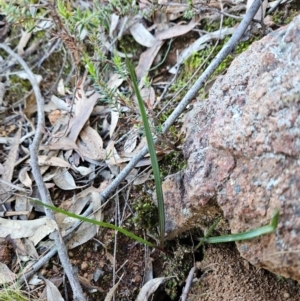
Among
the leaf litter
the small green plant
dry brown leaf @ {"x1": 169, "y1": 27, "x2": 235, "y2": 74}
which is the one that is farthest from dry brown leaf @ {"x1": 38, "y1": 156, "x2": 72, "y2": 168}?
dry brown leaf @ {"x1": 169, "y1": 27, "x2": 235, "y2": 74}

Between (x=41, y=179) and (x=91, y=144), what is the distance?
0.26 metres

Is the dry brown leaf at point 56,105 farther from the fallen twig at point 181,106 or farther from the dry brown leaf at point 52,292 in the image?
the dry brown leaf at point 52,292

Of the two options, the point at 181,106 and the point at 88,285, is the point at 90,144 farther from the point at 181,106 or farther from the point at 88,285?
the point at 88,285

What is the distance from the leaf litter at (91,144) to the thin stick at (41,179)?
45 mm

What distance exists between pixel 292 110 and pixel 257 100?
11 centimetres

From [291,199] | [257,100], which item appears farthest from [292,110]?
[291,199]

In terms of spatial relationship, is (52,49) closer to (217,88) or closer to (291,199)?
(217,88)

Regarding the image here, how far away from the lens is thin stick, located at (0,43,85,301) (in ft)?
4.77

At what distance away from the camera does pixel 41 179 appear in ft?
5.41

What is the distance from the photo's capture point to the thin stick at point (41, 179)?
57.3 inches

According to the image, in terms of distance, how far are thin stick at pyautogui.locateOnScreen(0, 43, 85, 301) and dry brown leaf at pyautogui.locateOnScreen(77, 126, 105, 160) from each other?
0.17 m

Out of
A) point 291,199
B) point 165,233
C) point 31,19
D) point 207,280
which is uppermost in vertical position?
point 31,19

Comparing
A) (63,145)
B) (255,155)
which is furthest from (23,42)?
(255,155)

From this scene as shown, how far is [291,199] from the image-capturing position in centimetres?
109
